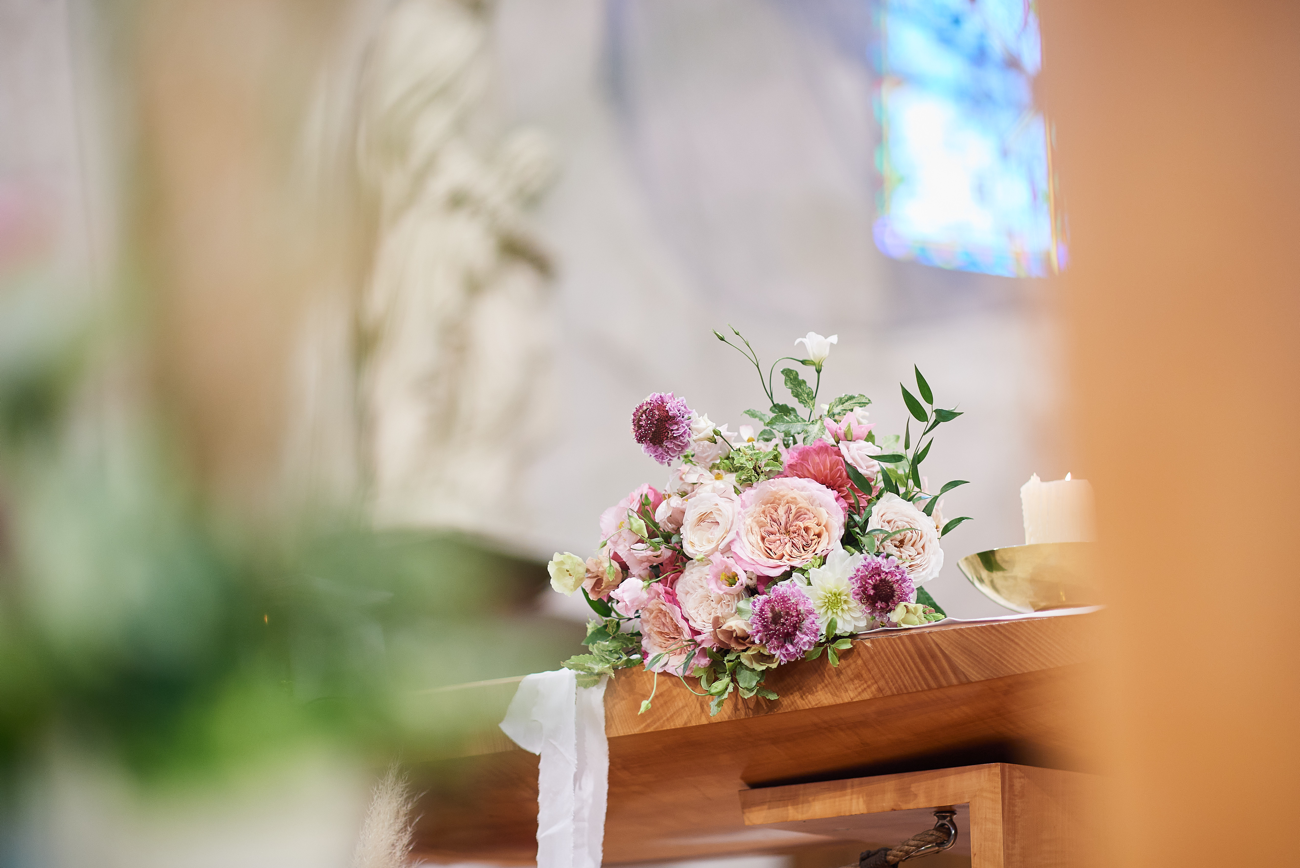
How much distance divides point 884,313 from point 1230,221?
1413 mm

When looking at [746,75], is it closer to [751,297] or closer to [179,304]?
[751,297]

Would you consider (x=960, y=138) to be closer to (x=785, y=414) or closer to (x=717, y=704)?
(x=785, y=414)

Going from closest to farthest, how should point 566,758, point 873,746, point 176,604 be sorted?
point 873,746
point 566,758
point 176,604

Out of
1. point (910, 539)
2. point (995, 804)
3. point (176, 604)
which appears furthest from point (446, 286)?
point (995, 804)

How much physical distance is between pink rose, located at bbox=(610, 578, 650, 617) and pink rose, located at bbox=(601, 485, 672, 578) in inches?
0.7

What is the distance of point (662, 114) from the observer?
1.68 metres

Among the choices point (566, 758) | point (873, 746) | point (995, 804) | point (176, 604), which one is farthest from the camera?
point (176, 604)

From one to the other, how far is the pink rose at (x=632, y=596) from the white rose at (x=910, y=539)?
20 cm

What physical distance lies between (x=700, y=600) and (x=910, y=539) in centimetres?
17

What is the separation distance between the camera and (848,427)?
0.94m

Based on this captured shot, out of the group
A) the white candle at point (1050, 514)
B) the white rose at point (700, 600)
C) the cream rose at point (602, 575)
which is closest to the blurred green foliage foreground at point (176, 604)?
the cream rose at point (602, 575)

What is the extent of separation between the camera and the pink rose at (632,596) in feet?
2.95

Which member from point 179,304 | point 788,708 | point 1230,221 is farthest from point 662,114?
point 1230,221

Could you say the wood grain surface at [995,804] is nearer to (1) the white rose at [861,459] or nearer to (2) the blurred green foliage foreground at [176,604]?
(1) the white rose at [861,459]
